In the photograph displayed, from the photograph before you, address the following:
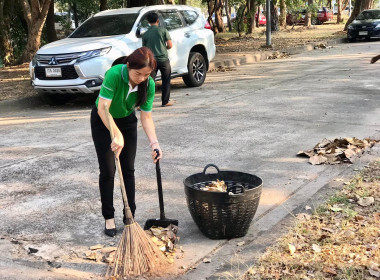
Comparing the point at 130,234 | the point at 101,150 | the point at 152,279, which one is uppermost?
the point at 101,150

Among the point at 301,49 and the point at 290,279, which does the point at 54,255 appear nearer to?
the point at 290,279

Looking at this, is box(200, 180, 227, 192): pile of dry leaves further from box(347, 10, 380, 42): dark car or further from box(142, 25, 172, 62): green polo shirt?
box(347, 10, 380, 42): dark car

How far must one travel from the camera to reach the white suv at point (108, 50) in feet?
33.1

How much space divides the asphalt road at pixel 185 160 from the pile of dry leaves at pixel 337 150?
0.15 metres

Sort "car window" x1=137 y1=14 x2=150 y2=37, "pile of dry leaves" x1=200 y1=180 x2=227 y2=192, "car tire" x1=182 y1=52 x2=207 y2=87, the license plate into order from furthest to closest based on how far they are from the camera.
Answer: "car tire" x1=182 y1=52 x2=207 y2=87 → "car window" x1=137 y1=14 x2=150 y2=37 → the license plate → "pile of dry leaves" x1=200 y1=180 x2=227 y2=192

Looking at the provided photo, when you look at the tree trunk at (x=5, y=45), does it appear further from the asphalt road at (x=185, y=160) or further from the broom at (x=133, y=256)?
the broom at (x=133, y=256)

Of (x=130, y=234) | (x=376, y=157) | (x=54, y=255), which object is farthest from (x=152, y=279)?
(x=376, y=157)

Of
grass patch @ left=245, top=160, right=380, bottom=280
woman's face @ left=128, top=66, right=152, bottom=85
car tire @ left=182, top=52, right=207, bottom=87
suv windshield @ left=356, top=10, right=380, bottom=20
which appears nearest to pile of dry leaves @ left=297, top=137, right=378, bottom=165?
A: grass patch @ left=245, top=160, right=380, bottom=280

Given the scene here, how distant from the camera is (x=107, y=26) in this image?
11.4 m

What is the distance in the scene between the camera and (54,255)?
4.13 m

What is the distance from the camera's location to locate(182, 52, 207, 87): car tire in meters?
12.2

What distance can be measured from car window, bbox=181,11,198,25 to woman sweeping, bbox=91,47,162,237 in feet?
28.1

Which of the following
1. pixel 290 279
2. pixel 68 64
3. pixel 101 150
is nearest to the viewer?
pixel 290 279

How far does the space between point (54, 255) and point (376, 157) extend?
4.04 meters
